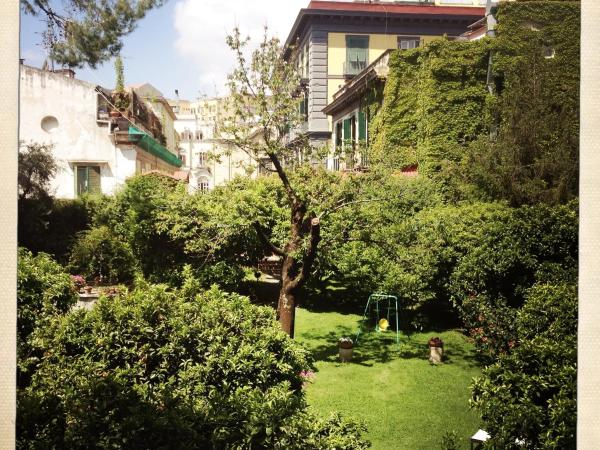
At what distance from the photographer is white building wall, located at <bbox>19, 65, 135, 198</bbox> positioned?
12.5ft

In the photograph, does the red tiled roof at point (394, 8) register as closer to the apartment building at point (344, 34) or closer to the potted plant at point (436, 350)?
the apartment building at point (344, 34)

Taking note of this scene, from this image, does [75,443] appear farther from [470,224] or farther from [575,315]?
[470,224]

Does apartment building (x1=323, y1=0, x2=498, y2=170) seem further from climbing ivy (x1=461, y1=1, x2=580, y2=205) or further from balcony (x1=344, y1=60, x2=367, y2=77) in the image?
climbing ivy (x1=461, y1=1, x2=580, y2=205)

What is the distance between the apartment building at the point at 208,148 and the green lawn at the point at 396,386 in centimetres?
326

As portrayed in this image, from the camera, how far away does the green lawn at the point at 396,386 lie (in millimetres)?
5023

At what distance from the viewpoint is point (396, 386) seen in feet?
21.2

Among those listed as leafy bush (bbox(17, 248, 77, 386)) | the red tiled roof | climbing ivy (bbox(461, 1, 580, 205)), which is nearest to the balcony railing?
the red tiled roof

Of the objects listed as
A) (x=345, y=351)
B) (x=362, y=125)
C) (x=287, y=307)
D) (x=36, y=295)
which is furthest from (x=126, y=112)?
(x=362, y=125)

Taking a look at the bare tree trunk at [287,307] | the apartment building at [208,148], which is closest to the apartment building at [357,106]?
the apartment building at [208,148]

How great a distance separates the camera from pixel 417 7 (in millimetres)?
6691

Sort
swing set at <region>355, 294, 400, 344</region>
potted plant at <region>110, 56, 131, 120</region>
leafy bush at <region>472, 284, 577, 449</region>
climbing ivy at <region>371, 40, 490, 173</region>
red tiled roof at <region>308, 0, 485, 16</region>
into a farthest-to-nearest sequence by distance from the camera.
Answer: climbing ivy at <region>371, 40, 490, 173</region> < swing set at <region>355, 294, 400, 344</region> < red tiled roof at <region>308, 0, 485, 16</region> < potted plant at <region>110, 56, 131, 120</region> < leafy bush at <region>472, 284, 577, 449</region>

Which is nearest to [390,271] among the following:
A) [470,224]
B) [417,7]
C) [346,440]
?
[470,224]

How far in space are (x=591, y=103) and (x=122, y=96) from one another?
3.80 m

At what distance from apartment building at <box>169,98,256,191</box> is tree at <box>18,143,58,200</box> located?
6.02 ft
